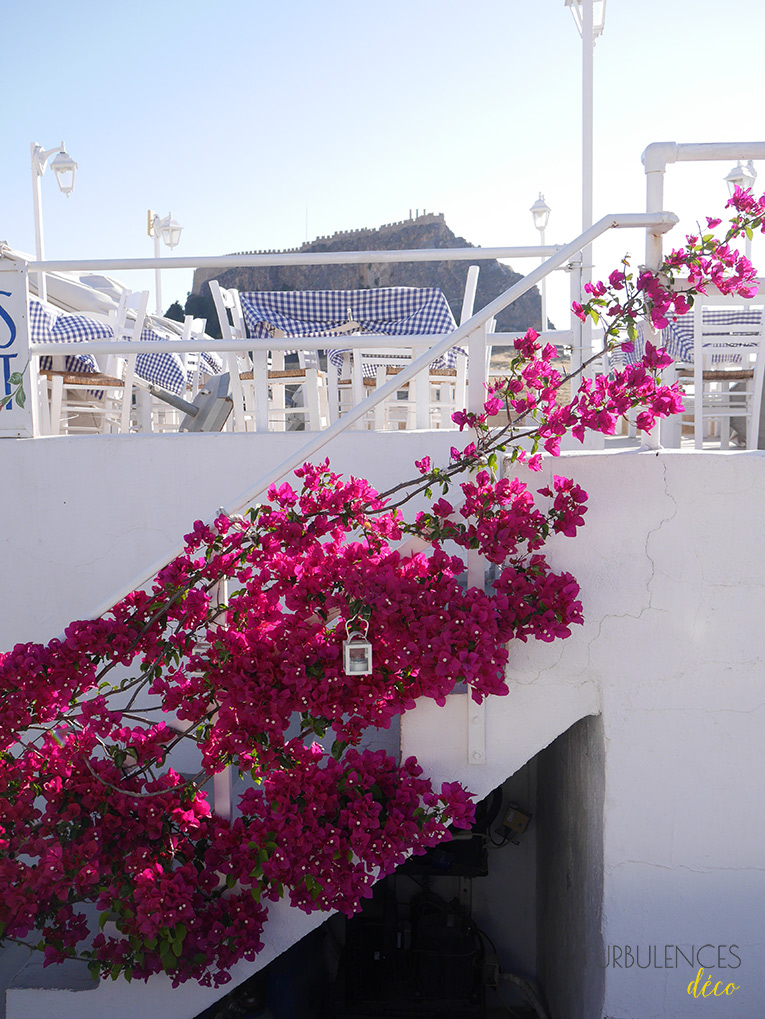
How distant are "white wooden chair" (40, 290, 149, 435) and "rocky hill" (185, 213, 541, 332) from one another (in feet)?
133

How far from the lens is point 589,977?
2.71m

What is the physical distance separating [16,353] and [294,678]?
177cm

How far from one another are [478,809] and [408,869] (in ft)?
1.64

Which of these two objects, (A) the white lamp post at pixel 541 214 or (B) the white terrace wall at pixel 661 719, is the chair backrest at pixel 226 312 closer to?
(B) the white terrace wall at pixel 661 719

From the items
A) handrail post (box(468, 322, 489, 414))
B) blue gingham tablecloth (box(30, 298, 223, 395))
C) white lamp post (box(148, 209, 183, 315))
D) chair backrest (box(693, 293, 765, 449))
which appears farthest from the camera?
white lamp post (box(148, 209, 183, 315))

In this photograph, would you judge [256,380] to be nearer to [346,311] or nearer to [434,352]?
[346,311]

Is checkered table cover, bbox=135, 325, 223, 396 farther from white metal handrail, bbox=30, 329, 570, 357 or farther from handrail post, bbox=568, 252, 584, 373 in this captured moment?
handrail post, bbox=568, 252, 584, 373

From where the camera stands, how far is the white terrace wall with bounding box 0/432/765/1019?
222cm

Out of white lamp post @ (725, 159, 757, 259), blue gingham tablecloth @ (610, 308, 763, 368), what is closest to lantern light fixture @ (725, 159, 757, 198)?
white lamp post @ (725, 159, 757, 259)

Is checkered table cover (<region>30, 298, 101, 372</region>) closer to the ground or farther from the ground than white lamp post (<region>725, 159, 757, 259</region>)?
closer to the ground

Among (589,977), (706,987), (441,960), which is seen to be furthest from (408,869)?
(706,987)

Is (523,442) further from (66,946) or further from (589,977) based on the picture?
(66,946)

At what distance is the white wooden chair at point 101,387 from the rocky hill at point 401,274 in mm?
40522

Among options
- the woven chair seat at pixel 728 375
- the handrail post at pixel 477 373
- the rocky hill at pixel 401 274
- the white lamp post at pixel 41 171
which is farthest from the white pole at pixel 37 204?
the rocky hill at pixel 401 274
